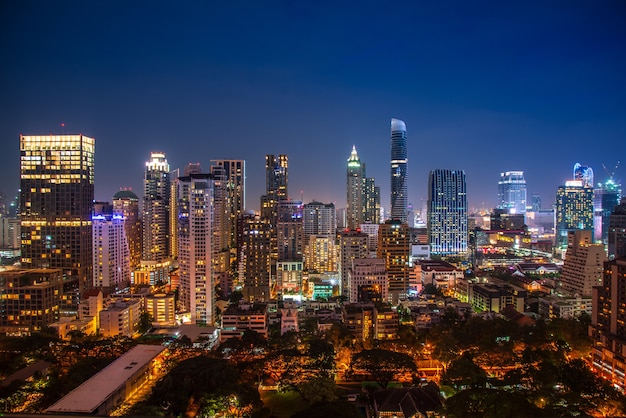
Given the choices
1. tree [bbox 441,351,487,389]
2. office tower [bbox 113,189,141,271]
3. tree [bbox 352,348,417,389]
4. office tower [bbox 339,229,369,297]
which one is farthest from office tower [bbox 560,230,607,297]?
office tower [bbox 113,189,141,271]

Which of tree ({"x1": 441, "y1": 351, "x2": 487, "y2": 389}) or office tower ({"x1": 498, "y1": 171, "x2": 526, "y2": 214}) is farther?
office tower ({"x1": 498, "y1": 171, "x2": 526, "y2": 214})

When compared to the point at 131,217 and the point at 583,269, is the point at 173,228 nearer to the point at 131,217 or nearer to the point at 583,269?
the point at 131,217

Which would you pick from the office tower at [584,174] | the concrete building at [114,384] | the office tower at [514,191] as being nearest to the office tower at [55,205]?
the concrete building at [114,384]

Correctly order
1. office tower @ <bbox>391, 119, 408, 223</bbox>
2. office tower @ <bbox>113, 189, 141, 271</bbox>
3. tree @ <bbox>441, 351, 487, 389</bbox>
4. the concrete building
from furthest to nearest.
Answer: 1. office tower @ <bbox>391, 119, 408, 223</bbox>
2. office tower @ <bbox>113, 189, 141, 271</bbox>
3. tree @ <bbox>441, 351, 487, 389</bbox>
4. the concrete building

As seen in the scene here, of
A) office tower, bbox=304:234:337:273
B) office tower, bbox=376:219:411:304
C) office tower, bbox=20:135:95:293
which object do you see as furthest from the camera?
office tower, bbox=304:234:337:273

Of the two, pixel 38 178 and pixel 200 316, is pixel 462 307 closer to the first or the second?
pixel 200 316

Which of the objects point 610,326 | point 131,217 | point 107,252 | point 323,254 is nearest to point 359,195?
point 323,254

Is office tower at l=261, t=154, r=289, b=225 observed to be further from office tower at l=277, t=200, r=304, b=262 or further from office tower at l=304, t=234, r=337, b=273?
office tower at l=277, t=200, r=304, b=262
